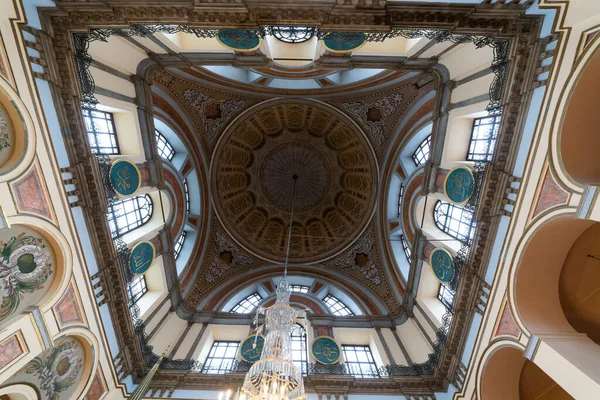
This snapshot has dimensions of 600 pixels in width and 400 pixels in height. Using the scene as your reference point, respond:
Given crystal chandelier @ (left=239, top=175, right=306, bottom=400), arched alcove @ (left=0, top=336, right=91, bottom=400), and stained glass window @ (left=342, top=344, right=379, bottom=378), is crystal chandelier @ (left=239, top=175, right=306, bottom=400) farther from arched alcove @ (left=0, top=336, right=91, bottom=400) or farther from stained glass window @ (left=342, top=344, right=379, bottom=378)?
stained glass window @ (left=342, top=344, right=379, bottom=378)

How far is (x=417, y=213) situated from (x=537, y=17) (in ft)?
24.4

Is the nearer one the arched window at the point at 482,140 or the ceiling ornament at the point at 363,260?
the arched window at the point at 482,140

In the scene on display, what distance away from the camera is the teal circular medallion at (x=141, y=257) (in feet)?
28.1

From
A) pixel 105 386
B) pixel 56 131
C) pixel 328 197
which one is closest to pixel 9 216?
pixel 56 131

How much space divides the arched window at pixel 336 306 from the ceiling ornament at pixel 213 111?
439 inches

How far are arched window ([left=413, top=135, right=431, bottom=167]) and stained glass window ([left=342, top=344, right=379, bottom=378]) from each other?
879cm

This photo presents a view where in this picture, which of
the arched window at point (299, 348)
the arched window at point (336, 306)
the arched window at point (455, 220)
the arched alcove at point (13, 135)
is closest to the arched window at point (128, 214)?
the arched alcove at point (13, 135)

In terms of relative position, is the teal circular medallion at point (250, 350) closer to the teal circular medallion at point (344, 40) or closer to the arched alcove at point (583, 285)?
the arched alcove at point (583, 285)

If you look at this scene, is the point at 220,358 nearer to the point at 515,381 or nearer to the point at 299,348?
the point at 299,348

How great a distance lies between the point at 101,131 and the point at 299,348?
10.6m

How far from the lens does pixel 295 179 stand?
17672 mm

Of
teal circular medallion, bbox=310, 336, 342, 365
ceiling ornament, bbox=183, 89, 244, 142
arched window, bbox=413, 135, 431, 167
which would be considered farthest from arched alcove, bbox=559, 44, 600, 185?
ceiling ornament, bbox=183, 89, 244, 142

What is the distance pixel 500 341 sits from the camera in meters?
6.71

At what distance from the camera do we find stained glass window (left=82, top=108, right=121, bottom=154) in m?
7.17
